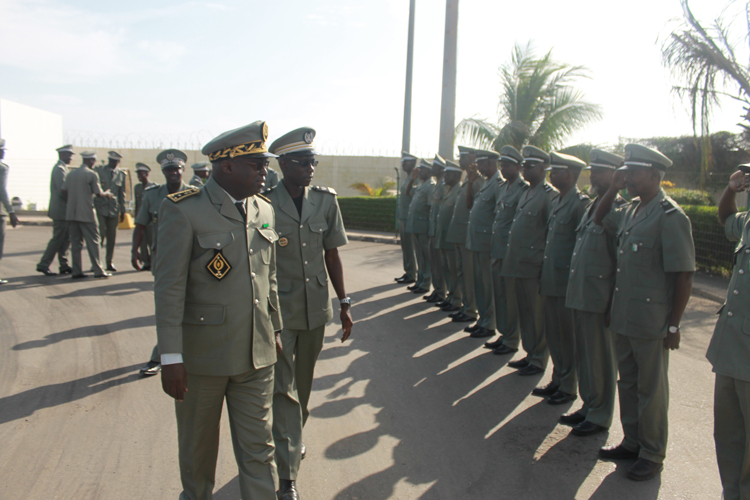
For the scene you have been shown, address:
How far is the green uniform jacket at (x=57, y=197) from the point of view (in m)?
9.55

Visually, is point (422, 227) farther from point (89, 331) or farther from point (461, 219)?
point (89, 331)

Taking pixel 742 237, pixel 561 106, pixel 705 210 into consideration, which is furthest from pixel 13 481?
pixel 561 106

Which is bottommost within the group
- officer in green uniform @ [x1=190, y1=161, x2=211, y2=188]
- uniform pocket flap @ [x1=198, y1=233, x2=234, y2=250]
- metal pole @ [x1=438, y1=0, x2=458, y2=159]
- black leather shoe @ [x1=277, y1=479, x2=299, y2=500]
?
black leather shoe @ [x1=277, y1=479, x2=299, y2=500]

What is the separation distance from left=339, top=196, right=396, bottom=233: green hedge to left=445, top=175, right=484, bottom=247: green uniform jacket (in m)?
10.0

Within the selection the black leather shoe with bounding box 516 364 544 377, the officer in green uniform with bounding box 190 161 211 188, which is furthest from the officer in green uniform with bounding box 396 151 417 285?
the black leather shoe with bounding box 516 364 544 377

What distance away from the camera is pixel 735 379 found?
9.43 ft

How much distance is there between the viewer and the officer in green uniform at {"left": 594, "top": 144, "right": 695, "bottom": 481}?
3430mm

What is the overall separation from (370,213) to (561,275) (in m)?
14.2

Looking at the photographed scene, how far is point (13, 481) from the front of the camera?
10.7ft

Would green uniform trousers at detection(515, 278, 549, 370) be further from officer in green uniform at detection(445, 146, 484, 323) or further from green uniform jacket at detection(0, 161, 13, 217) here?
green uniform jacket at detection(0, 161, 13, 217)

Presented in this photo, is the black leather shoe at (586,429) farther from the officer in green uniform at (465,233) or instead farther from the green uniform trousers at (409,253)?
the green uniform trousers at (409,253)

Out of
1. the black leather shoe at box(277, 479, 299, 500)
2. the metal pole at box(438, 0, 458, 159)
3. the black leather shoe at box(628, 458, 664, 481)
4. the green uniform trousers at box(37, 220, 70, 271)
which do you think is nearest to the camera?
the black leather shoe at box(277, 479, 299, 500)

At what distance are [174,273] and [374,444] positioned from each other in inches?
82.4

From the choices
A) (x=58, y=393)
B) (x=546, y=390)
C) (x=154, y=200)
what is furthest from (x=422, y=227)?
(x=58, y=393)
